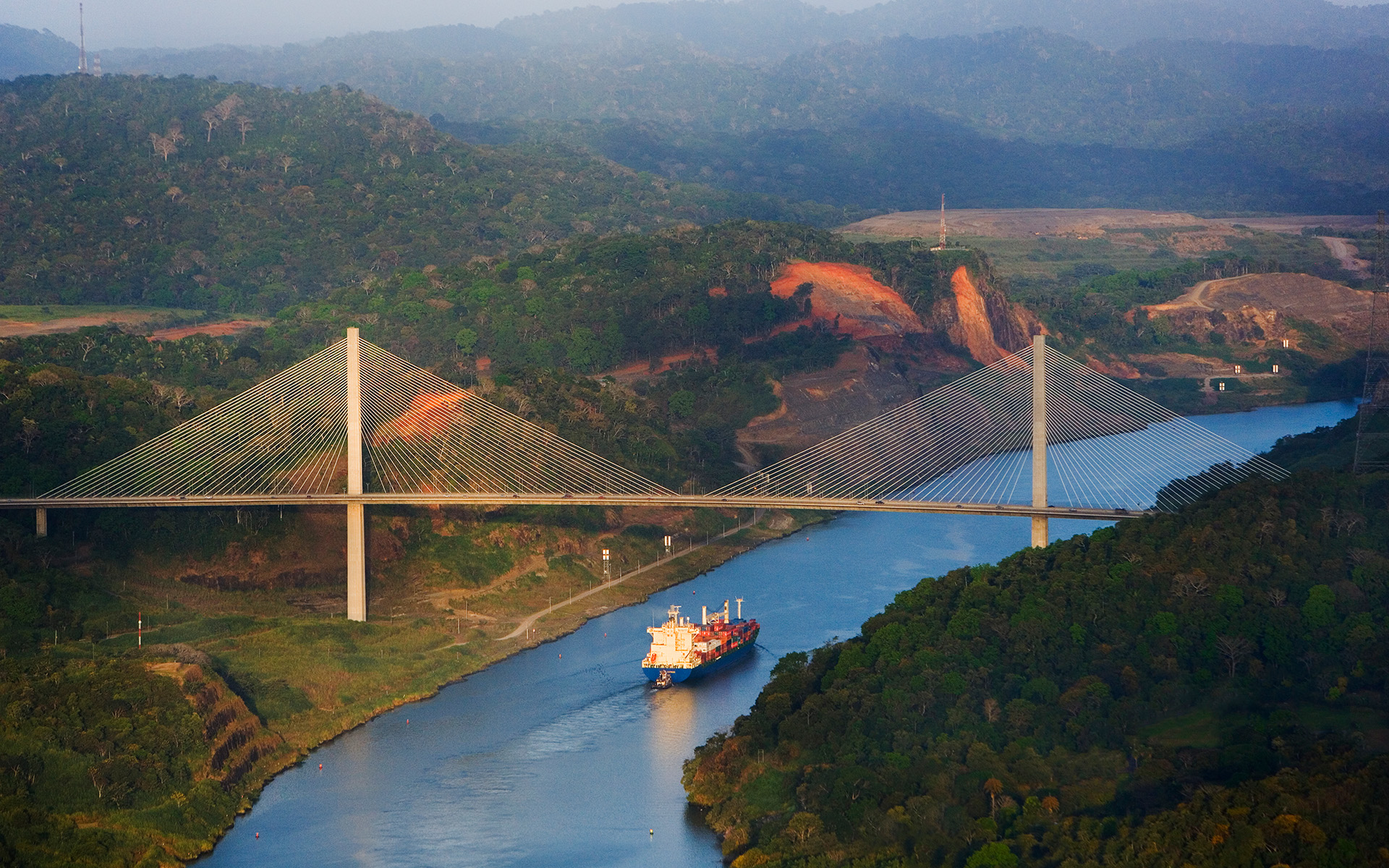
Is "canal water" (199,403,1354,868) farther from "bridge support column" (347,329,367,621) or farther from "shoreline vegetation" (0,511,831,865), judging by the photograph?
"bridge support column" (347,329,367,621)

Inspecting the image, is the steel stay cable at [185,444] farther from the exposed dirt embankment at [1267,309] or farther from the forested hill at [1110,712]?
the exposed dirt embankment at [1267,309]

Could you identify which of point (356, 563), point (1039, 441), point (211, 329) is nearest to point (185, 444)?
point (356, 563)

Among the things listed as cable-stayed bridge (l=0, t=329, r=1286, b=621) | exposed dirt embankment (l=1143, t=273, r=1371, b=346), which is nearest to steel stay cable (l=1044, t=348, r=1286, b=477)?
cable-stayed bridge (l=0, t=329, r=1286, b=621)

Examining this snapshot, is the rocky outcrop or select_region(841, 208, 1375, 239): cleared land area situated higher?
select_region(841, 208, 1375, 239): cleared land area

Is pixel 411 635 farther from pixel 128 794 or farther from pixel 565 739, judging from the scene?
pixel 128 794

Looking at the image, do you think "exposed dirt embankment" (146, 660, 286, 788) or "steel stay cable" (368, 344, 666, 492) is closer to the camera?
"exposed dirt embankment" (146, 660, 286, 788)

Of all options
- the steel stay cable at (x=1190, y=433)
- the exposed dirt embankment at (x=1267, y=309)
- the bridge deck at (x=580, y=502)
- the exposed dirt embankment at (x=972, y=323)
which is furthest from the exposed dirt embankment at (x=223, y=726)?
the exposed dirt embankment at (x=1267, y=309)

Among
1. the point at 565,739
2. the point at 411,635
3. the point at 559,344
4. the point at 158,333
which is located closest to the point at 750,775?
the point at 565,739
